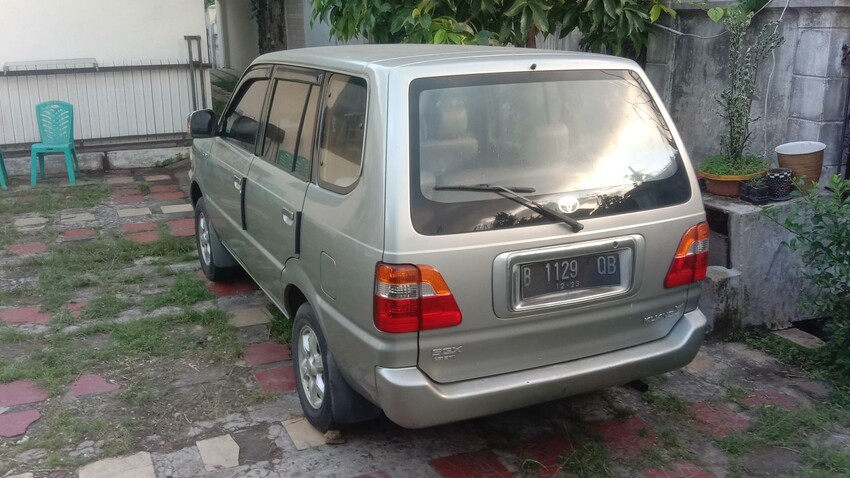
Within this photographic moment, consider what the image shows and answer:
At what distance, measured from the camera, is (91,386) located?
4402mm

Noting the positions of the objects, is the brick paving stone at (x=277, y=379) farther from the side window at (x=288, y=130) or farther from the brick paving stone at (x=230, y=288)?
the brick paving stone at (x=230, y=288)

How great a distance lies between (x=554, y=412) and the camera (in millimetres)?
4078

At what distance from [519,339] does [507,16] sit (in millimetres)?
3454

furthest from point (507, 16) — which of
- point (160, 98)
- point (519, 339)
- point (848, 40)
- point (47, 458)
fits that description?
point (160, 98)

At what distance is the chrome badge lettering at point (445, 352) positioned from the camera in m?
3.12

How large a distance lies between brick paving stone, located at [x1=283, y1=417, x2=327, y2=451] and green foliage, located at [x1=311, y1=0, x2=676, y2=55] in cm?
285

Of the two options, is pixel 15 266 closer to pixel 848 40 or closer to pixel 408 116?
pixel 408 116

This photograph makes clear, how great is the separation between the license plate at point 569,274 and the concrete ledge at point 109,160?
820 cm

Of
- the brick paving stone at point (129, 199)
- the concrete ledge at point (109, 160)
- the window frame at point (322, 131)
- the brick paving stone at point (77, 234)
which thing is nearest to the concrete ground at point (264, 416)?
the window frame at point (322, 131)

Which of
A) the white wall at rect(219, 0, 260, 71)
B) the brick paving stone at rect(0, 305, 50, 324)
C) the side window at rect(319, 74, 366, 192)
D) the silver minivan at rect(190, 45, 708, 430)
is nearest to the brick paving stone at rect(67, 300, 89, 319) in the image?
the brick paving stone at rect(0, 305, 50, 324)

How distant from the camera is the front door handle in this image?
3844 mm

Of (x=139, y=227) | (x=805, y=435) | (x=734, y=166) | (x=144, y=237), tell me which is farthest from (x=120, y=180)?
(x=805, y=435)

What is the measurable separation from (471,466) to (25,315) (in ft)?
11.3

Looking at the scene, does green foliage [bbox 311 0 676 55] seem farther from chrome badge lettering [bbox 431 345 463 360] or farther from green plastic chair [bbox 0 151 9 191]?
green plastic chair [bbox 0 151 9 191]
